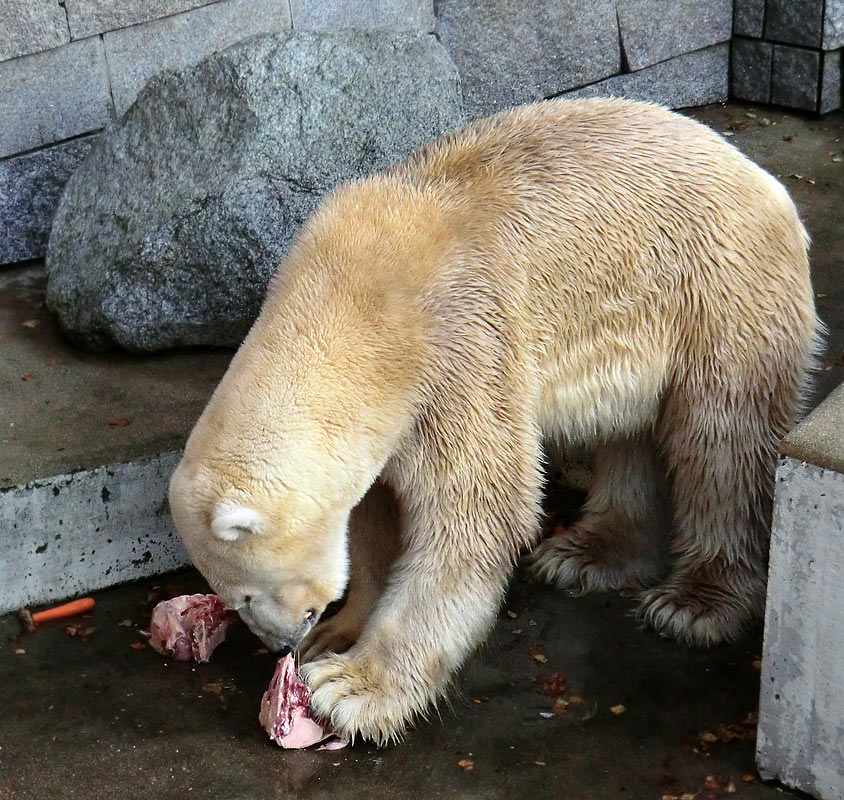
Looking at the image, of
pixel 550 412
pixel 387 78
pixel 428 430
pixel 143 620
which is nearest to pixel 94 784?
pixel 143 620

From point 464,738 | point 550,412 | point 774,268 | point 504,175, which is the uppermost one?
point 504,175

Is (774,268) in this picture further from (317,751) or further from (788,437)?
(317,751)

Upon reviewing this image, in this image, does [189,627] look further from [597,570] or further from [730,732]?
[730,732]

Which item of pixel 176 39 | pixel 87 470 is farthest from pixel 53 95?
pixel 87 470

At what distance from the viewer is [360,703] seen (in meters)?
3.16

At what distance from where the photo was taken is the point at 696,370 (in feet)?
10.8

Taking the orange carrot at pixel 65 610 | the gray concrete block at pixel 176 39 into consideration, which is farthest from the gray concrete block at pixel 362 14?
the orange carrot at pixel 65 610

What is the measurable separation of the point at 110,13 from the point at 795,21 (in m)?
3.32

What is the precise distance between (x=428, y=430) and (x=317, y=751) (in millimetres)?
847

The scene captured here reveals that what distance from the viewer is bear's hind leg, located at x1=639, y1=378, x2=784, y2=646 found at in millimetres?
3318

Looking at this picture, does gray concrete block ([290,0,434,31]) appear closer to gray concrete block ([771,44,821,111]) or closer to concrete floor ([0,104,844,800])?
concrete floor ([0,104,844,800])

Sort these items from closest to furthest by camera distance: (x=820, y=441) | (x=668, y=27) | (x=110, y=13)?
(x=820, y=441) → (x=110, y=13) → (x=668, y=27)

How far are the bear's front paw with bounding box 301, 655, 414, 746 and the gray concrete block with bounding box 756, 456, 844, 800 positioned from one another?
0.86 m

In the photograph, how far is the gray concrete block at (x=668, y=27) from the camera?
6.19m
